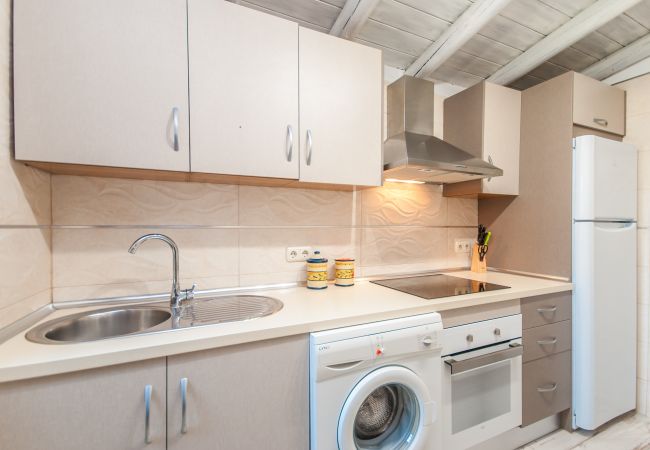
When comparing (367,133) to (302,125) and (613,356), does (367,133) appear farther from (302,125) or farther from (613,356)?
(613,356)

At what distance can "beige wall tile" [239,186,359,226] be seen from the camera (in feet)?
4.91

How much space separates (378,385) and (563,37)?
7.04ft

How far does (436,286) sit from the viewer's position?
161 cm

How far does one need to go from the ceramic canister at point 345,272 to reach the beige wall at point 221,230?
0.40 feet

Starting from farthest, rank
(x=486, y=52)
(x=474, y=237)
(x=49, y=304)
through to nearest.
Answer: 1. (x=474, y=237)
2. (x=486, y=52)
3. (x=49, y=304)

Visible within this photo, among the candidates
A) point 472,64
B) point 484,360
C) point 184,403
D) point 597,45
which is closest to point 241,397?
point 184,403

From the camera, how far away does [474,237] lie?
224cm

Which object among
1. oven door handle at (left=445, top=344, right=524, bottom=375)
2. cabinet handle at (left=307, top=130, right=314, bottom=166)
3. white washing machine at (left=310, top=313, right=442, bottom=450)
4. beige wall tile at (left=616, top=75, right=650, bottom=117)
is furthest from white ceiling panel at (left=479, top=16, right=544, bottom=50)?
oven door handle at (left=445, top=344, right=524, bottom=375)

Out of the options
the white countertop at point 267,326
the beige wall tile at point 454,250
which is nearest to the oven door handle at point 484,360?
the white countertop at point 267,326

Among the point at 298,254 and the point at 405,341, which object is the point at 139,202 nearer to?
the point at 298,254

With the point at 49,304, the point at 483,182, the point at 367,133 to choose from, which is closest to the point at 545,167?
the point at 483,182

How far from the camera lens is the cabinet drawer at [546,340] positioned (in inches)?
60.7

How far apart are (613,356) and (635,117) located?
4.98ft

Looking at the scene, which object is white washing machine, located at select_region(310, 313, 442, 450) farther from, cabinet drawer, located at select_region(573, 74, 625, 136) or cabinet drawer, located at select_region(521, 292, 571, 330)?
cabinet drawer, located at select_region(573, 74, 625, 136)
